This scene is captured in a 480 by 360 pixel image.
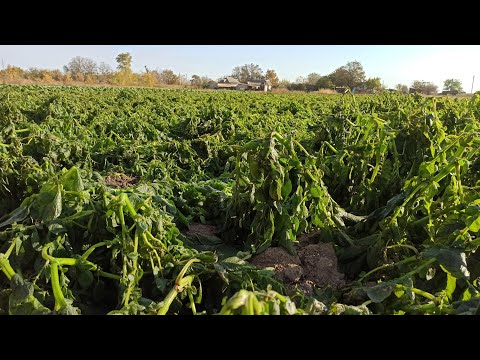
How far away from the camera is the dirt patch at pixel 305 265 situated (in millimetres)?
2680

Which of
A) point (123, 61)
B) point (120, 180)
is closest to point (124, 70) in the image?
point (123, 61)

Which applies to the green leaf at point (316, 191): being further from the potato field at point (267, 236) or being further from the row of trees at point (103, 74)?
the row of trees at point (103, 74)

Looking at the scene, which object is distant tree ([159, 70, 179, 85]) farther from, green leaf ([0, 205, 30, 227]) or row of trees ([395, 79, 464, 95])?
green leaf ([0, 205, 30, 227])

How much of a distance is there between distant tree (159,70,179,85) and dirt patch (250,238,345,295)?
286ft

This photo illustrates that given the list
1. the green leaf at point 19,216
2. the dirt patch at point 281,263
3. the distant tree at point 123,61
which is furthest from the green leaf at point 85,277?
the distant tree at point 123,61

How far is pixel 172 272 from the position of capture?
2.31 m

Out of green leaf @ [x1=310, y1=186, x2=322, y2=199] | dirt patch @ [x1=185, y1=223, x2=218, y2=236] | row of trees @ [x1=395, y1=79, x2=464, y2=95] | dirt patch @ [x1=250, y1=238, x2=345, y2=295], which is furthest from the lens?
row of trees @ [x1=395, y1=79, x2=464, y2=95]

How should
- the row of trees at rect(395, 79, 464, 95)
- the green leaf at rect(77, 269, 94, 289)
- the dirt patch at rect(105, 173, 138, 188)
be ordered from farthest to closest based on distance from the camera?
1. the row of trees at rect(395, 79, 464, 95)
2. the dirt patch at rect(105, 173, 138, 188)
3. the green leaf at rect(77, 269, 94, 289)

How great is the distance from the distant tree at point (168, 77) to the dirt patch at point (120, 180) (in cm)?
8446

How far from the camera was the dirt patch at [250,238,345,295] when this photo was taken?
8.79 feet

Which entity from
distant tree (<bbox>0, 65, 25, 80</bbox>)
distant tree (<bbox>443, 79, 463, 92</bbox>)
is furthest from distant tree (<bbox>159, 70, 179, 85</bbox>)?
distant tree (<bbox>443, 79, 463, 92</bbox>)
